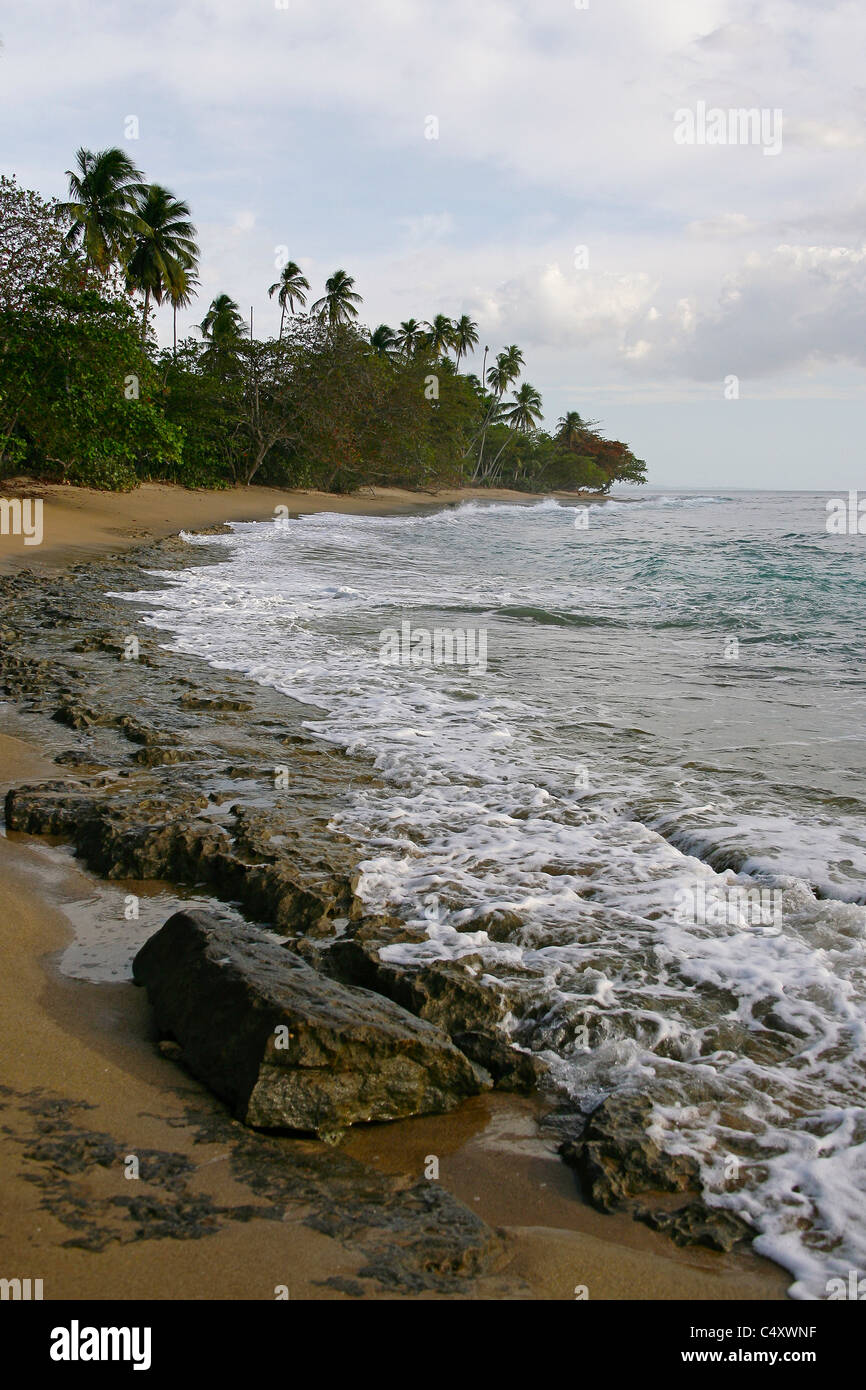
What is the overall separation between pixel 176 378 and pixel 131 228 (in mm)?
5861

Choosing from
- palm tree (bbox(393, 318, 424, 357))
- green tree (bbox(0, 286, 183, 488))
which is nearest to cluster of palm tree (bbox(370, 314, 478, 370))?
palm tree (bbox(393, 318, 424, 357))

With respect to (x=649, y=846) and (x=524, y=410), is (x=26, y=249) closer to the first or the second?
(x=649, y=846)

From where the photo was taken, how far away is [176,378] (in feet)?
119

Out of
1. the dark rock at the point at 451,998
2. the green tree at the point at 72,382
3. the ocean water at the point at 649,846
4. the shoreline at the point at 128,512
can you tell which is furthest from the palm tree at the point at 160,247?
the dark rock at the point at 451,998

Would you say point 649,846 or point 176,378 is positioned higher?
point 176,378

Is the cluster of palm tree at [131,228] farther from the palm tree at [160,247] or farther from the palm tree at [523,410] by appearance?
the palm tree at [523,410]

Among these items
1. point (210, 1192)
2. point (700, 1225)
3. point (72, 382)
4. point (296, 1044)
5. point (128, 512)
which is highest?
point (72, 382)

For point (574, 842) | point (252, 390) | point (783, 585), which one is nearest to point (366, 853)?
point (574, 842)

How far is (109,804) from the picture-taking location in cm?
534

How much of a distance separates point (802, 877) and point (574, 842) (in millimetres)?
1233

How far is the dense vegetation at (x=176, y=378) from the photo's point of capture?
836 inches

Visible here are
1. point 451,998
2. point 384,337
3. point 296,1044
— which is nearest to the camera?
point 296,1044

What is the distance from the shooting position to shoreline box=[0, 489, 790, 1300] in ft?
7.61

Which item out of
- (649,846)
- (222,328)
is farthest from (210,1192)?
(222,328)
